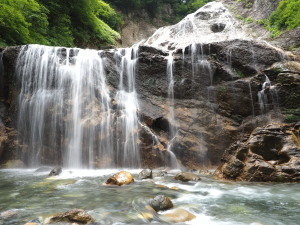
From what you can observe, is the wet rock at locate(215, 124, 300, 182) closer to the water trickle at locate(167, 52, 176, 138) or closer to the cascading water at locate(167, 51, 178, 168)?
the cascading water at locate(167, 51, 178, 168)

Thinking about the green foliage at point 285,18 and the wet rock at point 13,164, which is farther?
the green foliage at point 285,18

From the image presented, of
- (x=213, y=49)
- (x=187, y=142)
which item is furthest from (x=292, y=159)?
(x=213, y=49)

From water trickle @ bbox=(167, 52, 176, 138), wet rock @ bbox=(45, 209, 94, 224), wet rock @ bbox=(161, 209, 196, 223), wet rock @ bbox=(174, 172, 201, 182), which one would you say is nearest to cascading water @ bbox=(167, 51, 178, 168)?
water trickle @ bbox=(167, 52, 176, 138)

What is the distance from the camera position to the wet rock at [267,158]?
6.58m

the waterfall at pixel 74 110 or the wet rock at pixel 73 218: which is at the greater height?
the waterfall at pixel 74 110

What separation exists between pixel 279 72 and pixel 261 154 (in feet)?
15.1

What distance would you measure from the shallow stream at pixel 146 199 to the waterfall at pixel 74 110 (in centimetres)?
253

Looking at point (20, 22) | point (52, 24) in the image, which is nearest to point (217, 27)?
point (52, 24)

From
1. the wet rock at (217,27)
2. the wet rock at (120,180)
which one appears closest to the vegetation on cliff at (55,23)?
the wet rock at (217,27)

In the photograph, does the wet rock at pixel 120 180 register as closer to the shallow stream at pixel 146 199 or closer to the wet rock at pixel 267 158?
the shallow stream at pixel 146 199

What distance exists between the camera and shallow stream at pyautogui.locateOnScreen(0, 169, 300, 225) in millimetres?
3984

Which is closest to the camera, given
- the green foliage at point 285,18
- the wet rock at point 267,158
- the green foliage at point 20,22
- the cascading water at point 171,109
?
the wet rock at point 267,158

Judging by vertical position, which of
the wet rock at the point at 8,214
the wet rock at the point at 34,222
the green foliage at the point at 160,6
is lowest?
the wet rock at the point at 34,222

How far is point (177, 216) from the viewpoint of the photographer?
4.04m
